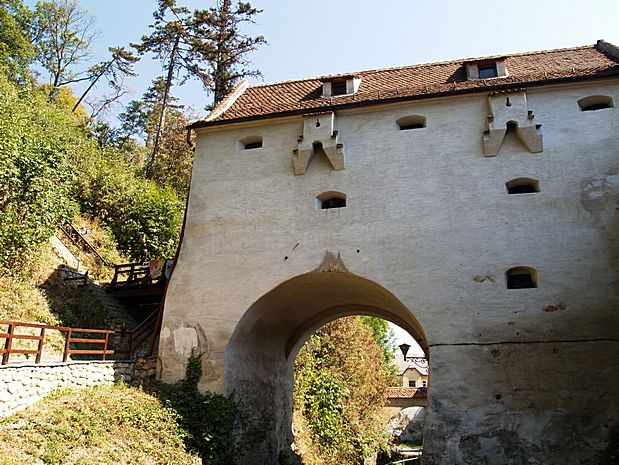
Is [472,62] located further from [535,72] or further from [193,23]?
[193,23]

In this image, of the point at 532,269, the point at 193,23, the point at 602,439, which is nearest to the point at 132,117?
the point at 193,23

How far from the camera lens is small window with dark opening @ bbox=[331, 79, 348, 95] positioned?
15781 mm

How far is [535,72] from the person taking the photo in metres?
14.1

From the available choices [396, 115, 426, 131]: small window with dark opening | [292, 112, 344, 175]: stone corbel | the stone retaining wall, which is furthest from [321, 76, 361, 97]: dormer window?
the stone retaining wall

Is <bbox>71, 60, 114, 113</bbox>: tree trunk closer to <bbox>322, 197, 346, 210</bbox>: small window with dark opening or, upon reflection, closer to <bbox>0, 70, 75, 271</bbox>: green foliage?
<bbox>0, 70, 75, 271</bbox>: green foliage

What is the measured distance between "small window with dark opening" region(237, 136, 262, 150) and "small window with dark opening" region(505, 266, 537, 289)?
7713 mm

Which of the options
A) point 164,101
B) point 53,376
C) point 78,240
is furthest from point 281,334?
point 164,101

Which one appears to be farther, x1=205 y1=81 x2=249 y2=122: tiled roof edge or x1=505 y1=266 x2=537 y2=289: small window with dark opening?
x1=205 y1=81 x2=249 y2=122: tiled roof edge

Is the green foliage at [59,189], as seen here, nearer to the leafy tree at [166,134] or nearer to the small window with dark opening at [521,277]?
the leafy tree at [166,134]

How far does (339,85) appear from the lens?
15.9 m

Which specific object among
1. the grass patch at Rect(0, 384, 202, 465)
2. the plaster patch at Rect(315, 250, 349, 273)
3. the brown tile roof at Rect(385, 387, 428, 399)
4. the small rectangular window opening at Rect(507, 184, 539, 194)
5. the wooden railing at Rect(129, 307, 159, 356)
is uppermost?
the small rectangular window opening at Rect(507, 184, 539, 194)

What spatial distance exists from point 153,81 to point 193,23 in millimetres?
6085

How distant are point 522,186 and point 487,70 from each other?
13.4ft

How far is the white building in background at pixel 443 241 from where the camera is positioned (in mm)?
10797
